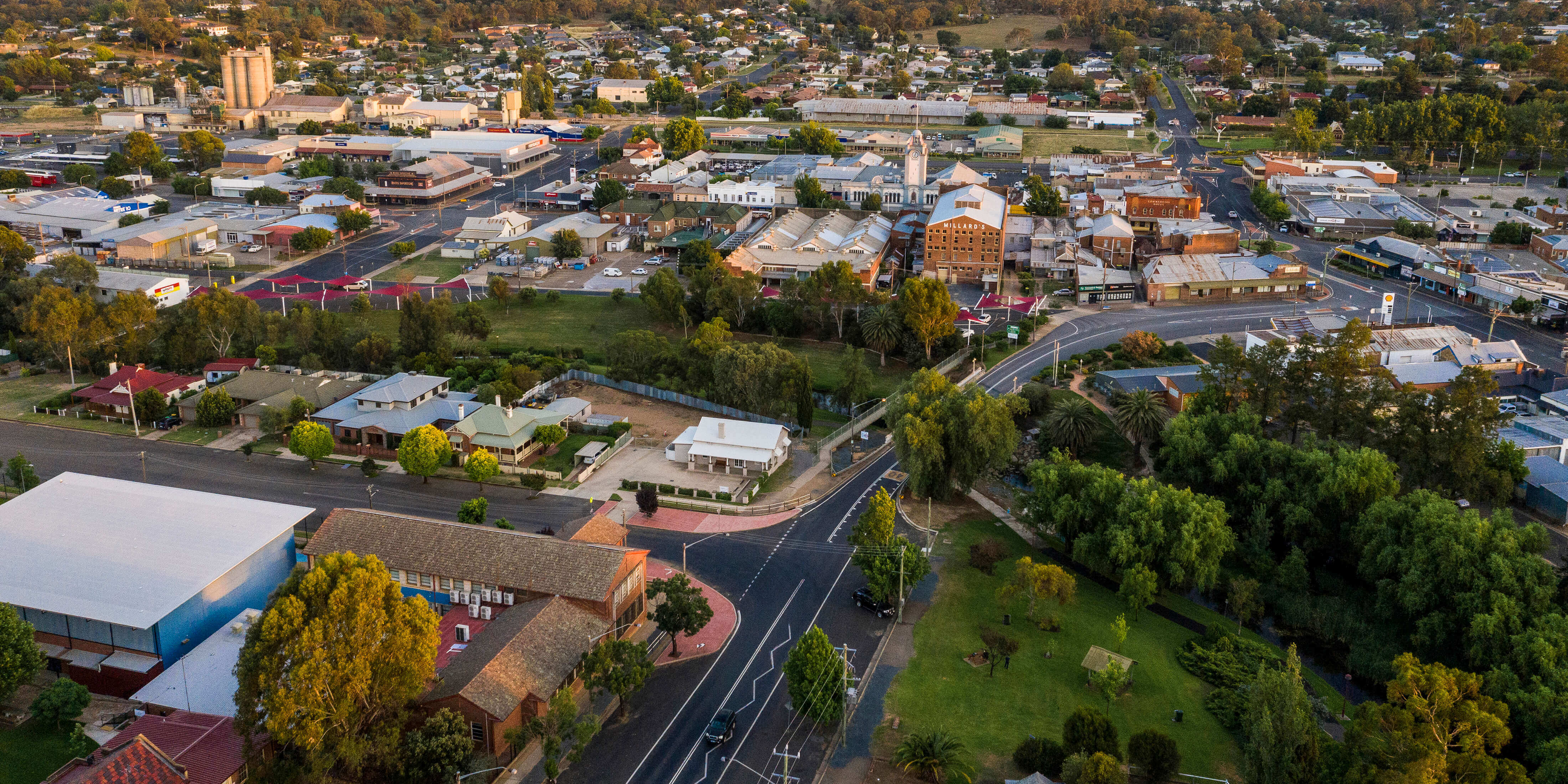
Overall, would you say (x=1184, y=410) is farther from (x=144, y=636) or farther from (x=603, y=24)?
(x=603, y=24)

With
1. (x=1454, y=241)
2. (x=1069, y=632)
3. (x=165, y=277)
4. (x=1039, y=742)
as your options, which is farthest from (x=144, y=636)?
(x=1454, y=241)

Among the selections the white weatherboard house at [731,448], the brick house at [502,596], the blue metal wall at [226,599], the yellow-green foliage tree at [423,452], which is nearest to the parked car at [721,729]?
the brick house at [502,596]

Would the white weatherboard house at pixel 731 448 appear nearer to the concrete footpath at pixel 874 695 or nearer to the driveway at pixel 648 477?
the driveway at pixel 648 477

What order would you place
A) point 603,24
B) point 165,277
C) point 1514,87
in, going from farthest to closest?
1. point 603,24
2. point 1514,87
3. point 165,277

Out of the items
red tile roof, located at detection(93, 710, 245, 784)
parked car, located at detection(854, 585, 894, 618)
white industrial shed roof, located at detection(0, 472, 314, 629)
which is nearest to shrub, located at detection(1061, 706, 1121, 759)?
A: parked car, located at detection(854, 585, 894, 618)

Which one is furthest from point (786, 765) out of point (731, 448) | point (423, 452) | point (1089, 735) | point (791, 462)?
point (423, 452)

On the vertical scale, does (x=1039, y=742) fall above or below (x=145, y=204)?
below

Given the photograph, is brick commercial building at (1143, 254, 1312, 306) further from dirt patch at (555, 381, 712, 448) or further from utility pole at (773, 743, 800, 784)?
utility pole at (773, 743, 800, 784)
